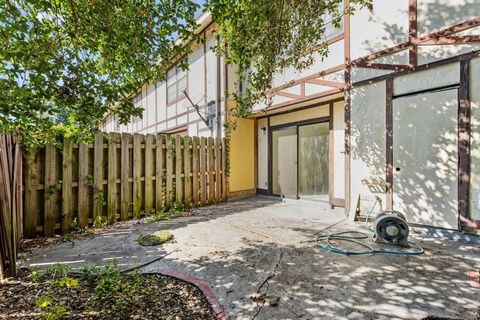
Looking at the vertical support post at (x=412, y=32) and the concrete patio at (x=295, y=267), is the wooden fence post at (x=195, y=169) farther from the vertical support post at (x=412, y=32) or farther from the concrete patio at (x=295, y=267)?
the vertical support post at (x=412, y=32)

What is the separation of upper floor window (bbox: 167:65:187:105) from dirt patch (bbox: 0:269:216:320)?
26.0 feet

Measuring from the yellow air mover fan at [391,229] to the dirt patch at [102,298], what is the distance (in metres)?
2.86

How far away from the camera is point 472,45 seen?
3582mm

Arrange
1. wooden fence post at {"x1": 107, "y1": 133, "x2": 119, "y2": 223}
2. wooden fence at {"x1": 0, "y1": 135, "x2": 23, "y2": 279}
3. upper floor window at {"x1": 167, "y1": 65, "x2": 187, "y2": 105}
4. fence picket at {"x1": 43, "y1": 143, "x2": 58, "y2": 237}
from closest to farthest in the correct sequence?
wooden fence at {"x1": 0, "y1": 135, "x2": 23, "y2": 279}
fence picket at {"x1": 43, "y1": 143, "x2": 58, "y2": 237}
wooden fence post at {"x1": 107, "y1": 133, "x2": 119, "y2": 223}
upper floor window at {"x1": 167, "y1": 65, "x2": 187, "y2": 105}

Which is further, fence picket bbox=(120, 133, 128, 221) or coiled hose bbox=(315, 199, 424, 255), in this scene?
fence picket bbox=(120, 133, 128, 221)

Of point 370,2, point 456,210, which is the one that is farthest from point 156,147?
point 456,210

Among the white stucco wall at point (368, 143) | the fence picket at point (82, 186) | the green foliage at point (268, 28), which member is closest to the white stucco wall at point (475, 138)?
the white stucco wall at point (368, 143)

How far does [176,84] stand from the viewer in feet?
33.2

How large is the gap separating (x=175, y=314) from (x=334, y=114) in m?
5.71

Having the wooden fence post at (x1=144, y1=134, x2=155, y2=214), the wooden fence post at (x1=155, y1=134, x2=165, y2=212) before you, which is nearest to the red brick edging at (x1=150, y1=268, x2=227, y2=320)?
the wooden fence post at (x1=144, y1=134, x2=155, y2=214)

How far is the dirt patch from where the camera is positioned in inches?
77.1

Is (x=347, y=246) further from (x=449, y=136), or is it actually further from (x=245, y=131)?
(x=245, y=131)

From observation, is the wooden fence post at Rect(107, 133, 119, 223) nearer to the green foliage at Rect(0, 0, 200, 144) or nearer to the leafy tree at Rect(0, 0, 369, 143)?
the leafy tree at Rect(0, 0, 369, 143)

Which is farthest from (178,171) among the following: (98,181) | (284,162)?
(284,162)
